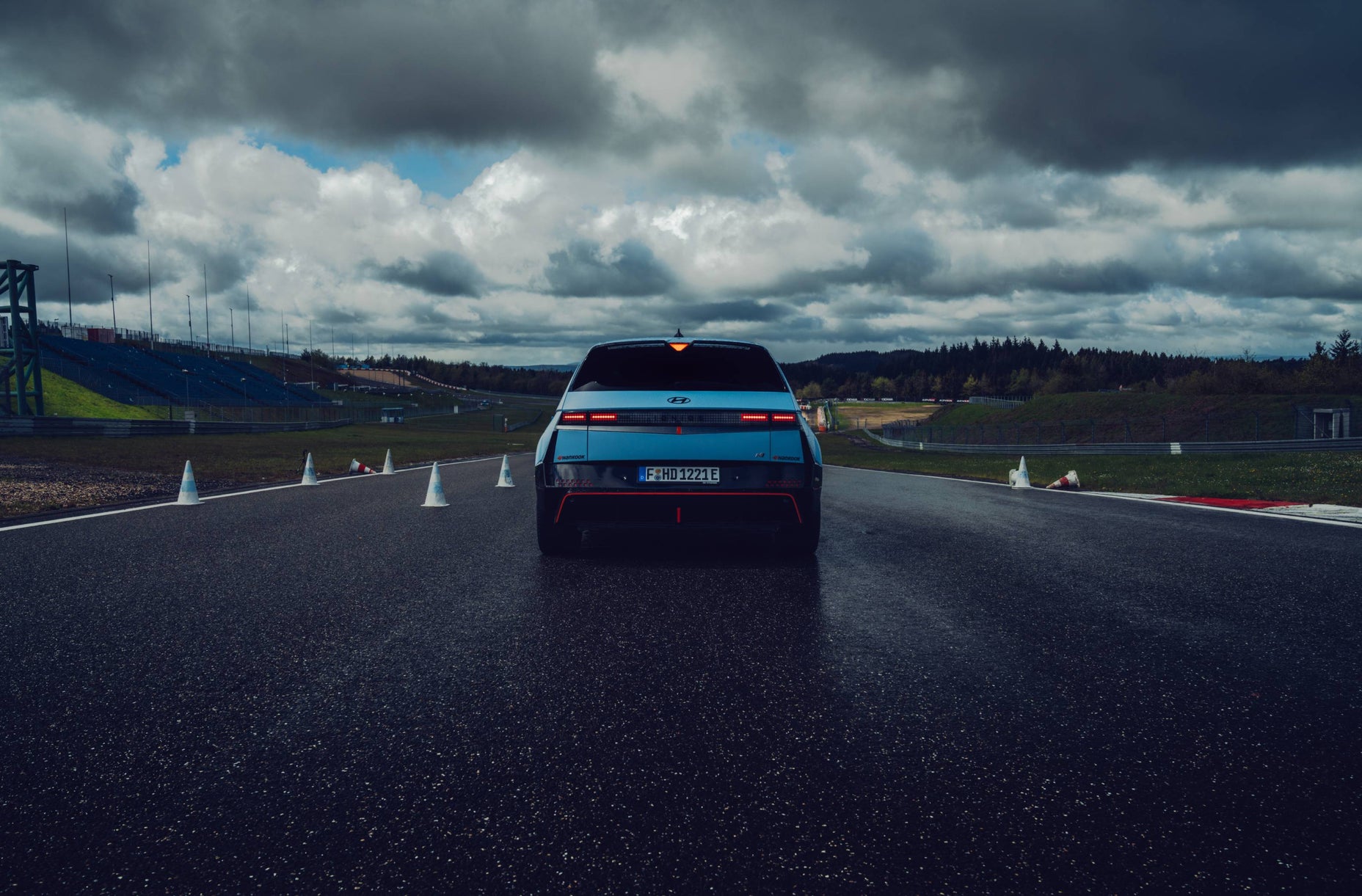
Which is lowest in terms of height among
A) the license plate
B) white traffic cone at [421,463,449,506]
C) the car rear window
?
white traffic cone at [421,463,449,506]

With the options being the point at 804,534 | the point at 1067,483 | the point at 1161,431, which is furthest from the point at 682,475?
the point at 1161,431

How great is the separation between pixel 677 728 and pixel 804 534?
333 cm

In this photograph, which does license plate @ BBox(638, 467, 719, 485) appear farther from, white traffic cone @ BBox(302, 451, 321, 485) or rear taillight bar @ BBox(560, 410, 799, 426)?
white traffic cone @ BBox(302, 451, 321, 485)

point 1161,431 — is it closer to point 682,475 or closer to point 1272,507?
point 1272,507

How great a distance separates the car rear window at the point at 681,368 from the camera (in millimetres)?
6477

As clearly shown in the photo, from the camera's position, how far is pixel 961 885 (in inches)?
81.4

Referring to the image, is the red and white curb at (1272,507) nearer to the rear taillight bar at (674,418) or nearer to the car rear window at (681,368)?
the car rear window at (681,368)

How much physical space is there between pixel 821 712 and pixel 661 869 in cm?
129

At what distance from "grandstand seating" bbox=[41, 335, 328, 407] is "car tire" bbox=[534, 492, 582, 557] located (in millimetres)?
60880

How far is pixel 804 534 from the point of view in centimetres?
631

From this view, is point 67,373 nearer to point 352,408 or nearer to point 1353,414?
point 352,408

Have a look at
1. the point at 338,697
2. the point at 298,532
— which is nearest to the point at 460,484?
the point at 298,532

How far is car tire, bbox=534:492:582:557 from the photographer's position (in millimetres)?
6137

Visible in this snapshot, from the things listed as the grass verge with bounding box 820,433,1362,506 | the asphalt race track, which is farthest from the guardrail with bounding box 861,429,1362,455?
the asphalt race track
